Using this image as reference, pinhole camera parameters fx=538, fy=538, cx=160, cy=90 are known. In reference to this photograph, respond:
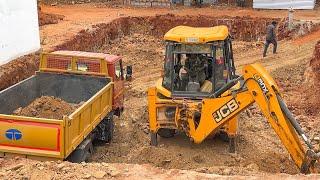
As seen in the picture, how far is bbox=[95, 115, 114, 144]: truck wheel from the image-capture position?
37.2ft

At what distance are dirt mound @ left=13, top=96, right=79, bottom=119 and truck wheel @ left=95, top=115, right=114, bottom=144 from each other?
912 mm

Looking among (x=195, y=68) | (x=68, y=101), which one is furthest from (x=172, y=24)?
(x=195, y=68)

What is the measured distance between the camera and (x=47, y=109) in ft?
34.2

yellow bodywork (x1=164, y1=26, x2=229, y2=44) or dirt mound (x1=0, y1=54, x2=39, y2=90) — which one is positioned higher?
yellow bodywork (x1=164, y1=26, x2=229, y2=44)

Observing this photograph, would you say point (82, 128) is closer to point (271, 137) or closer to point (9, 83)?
point (271, 137)

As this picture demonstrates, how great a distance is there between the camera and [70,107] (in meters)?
10.8

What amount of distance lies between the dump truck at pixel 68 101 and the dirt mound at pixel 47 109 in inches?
15.3

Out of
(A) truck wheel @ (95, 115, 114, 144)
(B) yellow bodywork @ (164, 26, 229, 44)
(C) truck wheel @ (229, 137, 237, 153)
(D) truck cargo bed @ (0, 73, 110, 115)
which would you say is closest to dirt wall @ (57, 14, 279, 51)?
(D) truck cargo bed @ (0, 73, 110, 115)

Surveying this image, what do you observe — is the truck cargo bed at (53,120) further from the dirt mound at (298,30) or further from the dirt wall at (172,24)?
the dirt mound at (298,30)

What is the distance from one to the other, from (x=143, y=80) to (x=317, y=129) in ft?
25.3

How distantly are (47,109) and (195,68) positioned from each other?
3.01 meters

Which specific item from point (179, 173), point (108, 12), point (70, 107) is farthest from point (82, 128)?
point (108, 12)

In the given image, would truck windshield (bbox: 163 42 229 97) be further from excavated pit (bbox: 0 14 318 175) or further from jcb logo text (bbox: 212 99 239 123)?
excavated pit (bbox: 0 14 318 175)

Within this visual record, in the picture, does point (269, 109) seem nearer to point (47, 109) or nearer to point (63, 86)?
point (47, 109)
